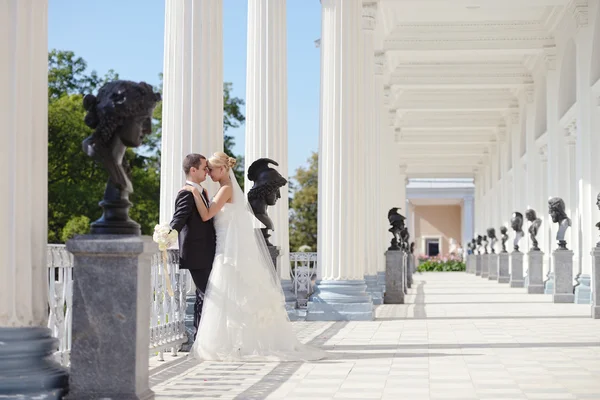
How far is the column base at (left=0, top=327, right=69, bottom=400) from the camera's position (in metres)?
5.52

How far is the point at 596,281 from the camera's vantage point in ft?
52.9

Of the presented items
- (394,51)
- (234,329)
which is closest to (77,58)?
(394,51)

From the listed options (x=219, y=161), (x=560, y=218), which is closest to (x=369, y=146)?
(x=560, y=218)

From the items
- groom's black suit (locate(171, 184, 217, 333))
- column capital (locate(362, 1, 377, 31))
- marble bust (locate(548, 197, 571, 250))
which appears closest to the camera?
groom's black suit (locate(171, 184, 217, 333))

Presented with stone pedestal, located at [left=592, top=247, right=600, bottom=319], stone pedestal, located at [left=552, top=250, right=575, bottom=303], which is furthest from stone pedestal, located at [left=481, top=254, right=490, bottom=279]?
stone pedestal, located at [left=592, top=247, right=600, bottom=319]

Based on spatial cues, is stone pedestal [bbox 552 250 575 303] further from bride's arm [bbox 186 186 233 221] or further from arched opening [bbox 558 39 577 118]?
bride's arm [bbox 186 186 233 221]

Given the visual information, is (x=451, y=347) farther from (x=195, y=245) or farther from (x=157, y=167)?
(x=157, y=167)

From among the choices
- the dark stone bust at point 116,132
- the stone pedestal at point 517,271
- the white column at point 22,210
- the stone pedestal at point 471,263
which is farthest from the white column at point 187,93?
the stone pedestal at point 471,263

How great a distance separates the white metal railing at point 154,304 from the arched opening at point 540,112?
23.8 meters

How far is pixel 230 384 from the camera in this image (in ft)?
26.0

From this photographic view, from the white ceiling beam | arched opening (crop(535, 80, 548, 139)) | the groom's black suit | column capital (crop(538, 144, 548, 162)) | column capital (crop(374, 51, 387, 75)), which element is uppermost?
the white ceiling beam

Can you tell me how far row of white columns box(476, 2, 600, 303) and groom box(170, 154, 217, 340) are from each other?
44.3 ft

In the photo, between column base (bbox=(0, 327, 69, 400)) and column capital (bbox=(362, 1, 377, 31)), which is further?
column capital (bbox=(362, 1, 377, 31))

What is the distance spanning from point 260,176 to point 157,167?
1372 inches
